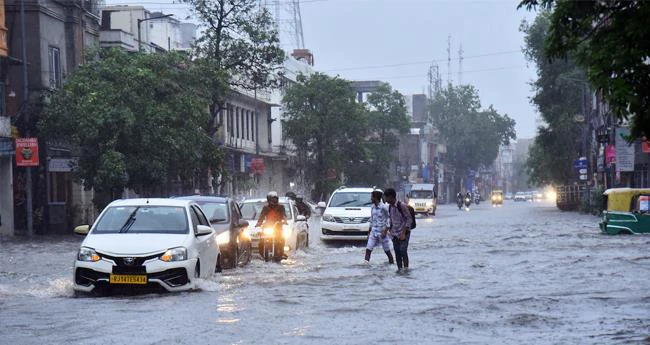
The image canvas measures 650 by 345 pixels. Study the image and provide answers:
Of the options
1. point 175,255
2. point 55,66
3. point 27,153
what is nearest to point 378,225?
point 175,255

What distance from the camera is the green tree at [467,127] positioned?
15925 centimetres

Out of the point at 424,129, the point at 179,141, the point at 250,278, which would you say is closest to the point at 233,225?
the point at 250,278

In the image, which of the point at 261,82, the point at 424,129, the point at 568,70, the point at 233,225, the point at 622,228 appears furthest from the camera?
the point at 424,129

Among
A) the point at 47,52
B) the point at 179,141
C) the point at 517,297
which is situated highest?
the point at 47,52

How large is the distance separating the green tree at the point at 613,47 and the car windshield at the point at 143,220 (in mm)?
8263

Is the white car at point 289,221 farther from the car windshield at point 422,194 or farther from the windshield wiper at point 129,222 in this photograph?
the car windshield at point 422,194

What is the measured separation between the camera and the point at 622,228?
1475 inches

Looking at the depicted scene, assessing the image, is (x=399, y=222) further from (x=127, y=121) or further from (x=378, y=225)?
(x=127, y=121)

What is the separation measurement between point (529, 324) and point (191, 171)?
35636mm

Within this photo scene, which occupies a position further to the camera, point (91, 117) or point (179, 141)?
point (179, 141)

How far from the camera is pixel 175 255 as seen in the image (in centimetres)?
1703

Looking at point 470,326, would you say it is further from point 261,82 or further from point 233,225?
point 261,82

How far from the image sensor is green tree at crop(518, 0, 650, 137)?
33.7ft

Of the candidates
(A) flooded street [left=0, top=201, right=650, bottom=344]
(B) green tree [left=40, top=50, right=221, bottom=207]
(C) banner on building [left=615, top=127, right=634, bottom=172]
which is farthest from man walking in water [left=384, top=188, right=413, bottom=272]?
(C) banner on building [left=615, top=127, right=634, bottom=172]
